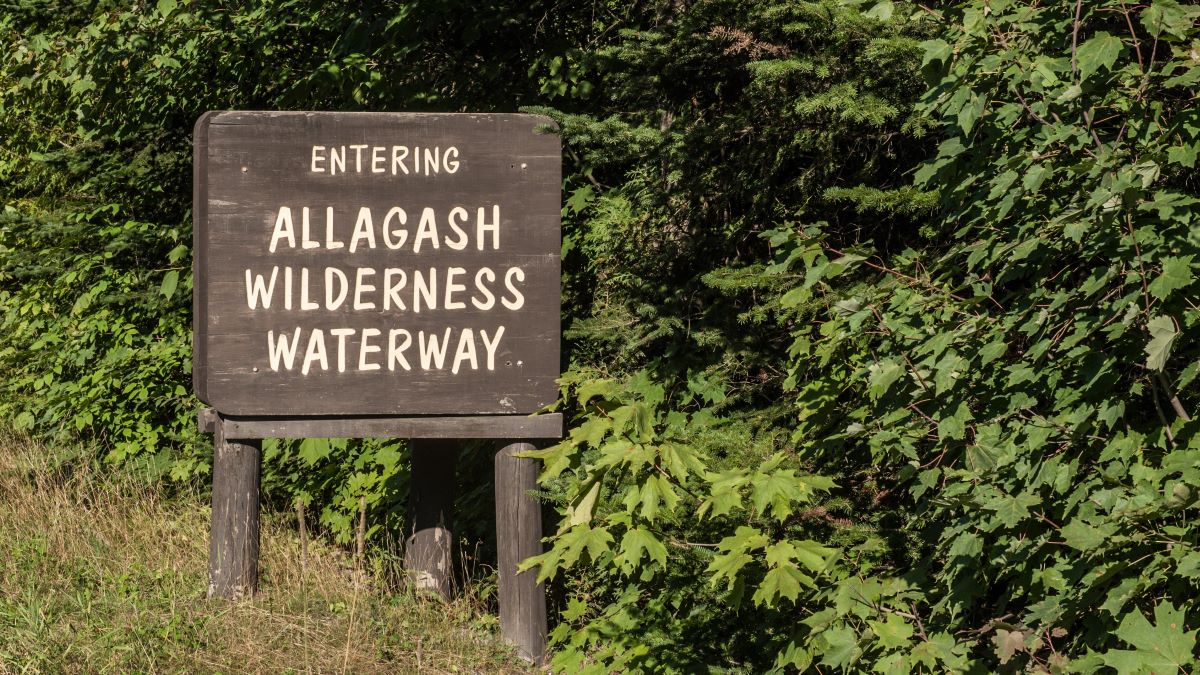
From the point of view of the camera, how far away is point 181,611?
495 cm

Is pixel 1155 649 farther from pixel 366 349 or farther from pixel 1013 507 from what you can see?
pixel 366 349

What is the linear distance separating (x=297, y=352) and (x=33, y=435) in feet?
16.0

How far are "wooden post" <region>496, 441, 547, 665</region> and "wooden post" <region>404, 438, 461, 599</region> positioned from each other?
76 cm

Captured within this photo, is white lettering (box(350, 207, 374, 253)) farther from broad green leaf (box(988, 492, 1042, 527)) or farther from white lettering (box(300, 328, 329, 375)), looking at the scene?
broad green leaf (box(988, 492, 1042, 527))

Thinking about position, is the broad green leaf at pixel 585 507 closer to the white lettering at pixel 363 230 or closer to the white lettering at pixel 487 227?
the white lettering at pixel 487 227

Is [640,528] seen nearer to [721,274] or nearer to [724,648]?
[724,648]

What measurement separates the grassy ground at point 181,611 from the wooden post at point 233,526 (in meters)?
0.09

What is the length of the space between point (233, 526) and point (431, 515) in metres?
1.11

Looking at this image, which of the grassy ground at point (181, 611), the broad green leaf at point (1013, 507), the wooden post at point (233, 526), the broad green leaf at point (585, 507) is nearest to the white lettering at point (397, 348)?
the wooden post at point (233, 526)

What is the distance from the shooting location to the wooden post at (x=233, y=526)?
4984mm

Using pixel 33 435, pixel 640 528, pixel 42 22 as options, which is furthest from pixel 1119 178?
pixel 33 435

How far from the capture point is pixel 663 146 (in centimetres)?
559

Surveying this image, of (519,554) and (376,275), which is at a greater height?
(376,275)

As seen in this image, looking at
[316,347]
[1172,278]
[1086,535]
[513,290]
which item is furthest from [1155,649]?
[316,347]
